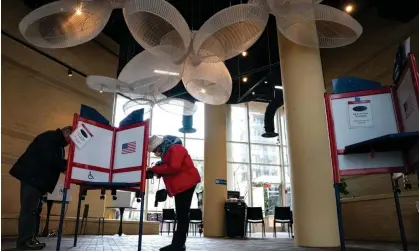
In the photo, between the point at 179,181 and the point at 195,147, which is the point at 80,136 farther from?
the point at 195,147

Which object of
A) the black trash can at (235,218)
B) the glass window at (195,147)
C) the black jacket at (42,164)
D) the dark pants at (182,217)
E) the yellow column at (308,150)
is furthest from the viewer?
the glass window at (195,147)

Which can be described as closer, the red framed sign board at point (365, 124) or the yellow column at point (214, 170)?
the red framed sign board at point (365, 124)

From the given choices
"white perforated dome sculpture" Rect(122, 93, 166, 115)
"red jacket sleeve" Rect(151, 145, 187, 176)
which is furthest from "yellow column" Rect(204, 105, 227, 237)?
"red jacket sleeve" Rect(151, 145, 187, 176)

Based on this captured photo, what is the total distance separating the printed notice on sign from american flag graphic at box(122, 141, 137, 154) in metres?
1.91

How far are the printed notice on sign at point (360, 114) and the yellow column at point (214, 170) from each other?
7661mm

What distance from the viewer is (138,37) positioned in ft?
11.4

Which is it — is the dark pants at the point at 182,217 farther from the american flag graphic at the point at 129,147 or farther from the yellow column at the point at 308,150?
the yellow column at the point at 308,150

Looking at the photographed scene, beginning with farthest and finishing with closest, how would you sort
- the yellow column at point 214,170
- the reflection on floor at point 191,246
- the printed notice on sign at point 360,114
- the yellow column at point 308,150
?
the yellow column at point 214,170, the yellow column at point 308,150, the reflection on floor at point 191,246, the printed notice on sign at point 360,114

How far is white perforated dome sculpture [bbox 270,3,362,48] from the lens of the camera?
3332 mm

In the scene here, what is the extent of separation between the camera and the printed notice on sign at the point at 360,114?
8.01 ft

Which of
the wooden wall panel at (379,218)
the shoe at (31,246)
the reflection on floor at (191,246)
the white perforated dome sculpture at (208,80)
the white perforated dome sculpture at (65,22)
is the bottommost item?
the reflection on floor at (191,246)

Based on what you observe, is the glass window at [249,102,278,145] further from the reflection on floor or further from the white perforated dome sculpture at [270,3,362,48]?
the white perforated dome sculpture at [270,3,362,48]

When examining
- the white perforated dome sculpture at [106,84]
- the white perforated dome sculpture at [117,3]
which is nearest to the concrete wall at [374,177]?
the white perforated dome sculpture at [106,84]

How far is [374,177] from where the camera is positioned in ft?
23.4
